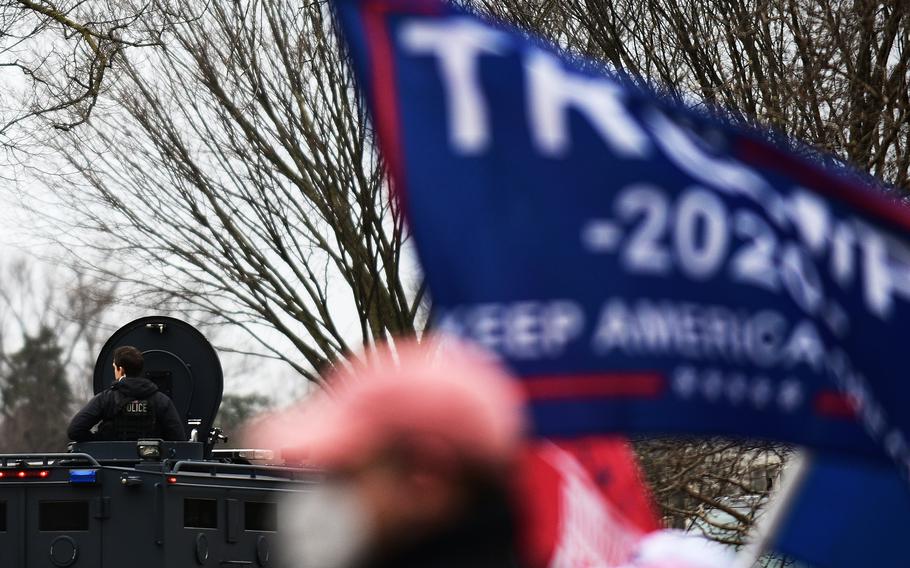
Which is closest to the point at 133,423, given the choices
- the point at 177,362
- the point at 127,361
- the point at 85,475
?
the point at 127,361

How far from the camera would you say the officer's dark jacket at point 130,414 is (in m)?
10.2

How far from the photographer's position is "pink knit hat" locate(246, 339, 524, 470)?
1760 millimetres

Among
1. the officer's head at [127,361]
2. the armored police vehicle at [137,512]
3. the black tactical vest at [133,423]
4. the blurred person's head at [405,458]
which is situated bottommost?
the armored police vehicle at [137,512]

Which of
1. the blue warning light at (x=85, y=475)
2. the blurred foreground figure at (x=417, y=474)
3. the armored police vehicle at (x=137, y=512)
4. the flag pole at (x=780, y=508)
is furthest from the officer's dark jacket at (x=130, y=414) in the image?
the blurred foreground figure at (x=417, y=474)

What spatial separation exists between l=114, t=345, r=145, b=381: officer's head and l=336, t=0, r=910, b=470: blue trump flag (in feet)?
26.2

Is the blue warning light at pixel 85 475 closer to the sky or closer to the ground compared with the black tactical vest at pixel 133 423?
closer to the ground

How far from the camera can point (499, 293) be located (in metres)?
2.23

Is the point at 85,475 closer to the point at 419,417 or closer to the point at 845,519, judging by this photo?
the point at 845,519

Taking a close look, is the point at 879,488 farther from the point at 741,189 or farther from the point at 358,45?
the point at 358,45

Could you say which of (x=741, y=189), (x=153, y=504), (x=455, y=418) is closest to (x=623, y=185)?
(x=741, y=189)

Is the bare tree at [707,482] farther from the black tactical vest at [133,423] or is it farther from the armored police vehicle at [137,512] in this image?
the black tactical vest at [133,423]

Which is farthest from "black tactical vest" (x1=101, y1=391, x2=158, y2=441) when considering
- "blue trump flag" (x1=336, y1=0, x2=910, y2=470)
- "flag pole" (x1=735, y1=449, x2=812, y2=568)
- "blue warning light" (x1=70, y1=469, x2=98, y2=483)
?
"blue trump flag" (x1=336, y1=0, x2=910, y2=470)

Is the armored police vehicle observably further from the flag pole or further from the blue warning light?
the flag pole

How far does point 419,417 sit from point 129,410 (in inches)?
349
